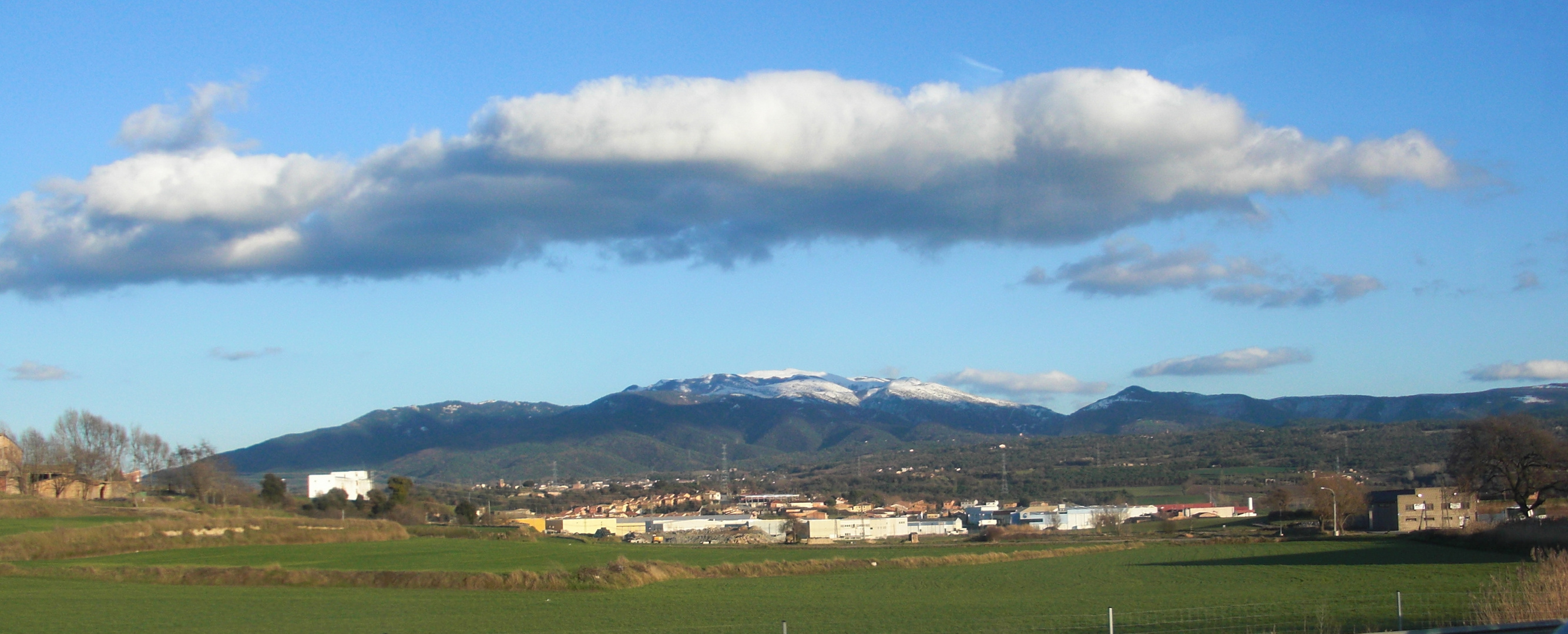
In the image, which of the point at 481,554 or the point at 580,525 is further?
the point at 580,525

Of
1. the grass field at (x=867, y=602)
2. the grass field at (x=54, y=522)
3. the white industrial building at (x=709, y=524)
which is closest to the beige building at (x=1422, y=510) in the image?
the grass field at (x=867, y=602)

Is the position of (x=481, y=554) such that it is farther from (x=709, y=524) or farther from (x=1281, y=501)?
(x=1281, y=501)

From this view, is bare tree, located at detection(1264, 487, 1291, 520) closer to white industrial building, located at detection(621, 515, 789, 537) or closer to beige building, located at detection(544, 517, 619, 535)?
white industrial building, located at detection(621, 515, 789, 537)

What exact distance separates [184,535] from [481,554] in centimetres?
1633

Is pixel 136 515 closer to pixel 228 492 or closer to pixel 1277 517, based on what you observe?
pixel 228 492

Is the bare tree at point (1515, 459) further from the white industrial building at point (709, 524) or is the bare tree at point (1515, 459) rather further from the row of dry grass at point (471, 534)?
the row of dry grass at point (471, 534)

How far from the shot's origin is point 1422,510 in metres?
88.3

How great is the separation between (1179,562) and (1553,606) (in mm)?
35268

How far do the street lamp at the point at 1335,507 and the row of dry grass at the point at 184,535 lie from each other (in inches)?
2604

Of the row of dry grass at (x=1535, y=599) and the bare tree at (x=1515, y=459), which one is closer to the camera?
the row of dry grass at (x=1535, y=599)

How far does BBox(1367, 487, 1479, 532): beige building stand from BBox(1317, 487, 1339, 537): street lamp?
10.8 feet

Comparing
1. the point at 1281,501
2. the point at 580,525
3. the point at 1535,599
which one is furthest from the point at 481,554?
the point at 1281,501

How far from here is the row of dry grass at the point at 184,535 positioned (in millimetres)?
52312

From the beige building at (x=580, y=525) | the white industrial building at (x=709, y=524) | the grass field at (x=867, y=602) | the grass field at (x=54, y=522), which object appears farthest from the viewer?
the beige building at (x=580, y=525)
